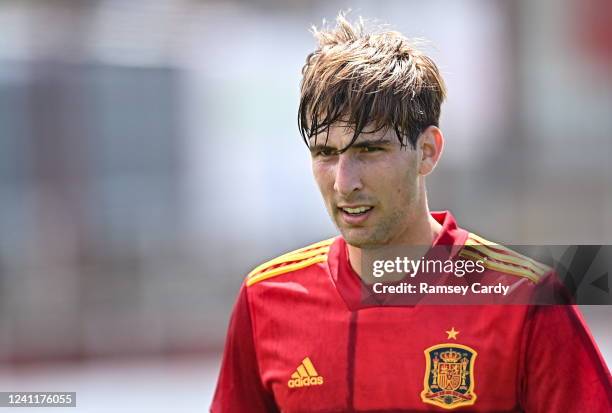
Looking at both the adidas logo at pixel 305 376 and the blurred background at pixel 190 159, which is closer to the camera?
the adidas logo at pixel 305 376

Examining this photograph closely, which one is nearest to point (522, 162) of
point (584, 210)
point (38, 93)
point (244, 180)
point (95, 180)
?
point (584, 210)

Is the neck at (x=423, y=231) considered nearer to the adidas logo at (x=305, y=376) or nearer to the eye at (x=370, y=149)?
the eye at (x=370, y=149)

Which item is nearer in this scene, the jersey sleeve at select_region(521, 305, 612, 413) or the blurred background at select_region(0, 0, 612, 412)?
the jersey sleeve at select_region(521, 305, 612, 413)

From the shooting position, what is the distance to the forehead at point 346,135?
5.13ft

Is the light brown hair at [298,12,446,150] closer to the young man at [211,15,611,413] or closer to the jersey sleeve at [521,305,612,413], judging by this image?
the young man at [211,15,611,413]

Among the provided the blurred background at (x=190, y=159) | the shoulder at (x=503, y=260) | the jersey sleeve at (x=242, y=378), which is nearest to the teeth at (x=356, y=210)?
the shoulder at (x=503, y=260)

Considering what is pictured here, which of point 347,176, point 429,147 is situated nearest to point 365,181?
point 347,176

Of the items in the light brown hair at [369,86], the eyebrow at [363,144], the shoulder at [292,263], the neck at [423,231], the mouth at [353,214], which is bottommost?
the shoulder at [292,263]

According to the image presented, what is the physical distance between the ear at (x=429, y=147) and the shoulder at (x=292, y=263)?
261 mm

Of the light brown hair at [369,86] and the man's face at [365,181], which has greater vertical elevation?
the light brown hair at [369,86]

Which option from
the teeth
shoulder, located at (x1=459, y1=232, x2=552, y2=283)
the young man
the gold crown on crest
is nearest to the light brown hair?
the young man

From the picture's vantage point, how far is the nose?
1552 millimetres

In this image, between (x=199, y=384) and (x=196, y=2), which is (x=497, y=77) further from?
(x=199, y=384)

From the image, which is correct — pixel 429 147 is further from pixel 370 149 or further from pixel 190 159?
pixel 190 159
